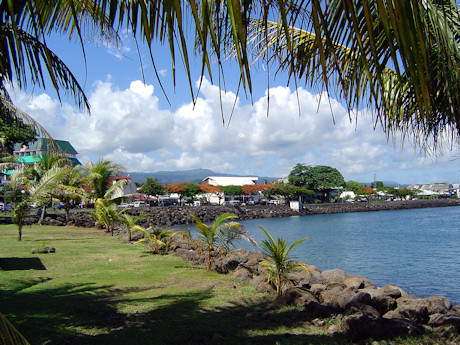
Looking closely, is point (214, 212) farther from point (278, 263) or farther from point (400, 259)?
point (278, 263)

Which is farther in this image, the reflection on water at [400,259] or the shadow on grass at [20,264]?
the reflection on water at [400,259]

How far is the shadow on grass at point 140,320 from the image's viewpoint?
4578mm

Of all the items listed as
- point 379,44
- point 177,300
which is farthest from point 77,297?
point 379,44

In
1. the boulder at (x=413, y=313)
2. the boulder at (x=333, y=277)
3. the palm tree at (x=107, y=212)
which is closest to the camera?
the boulder at (x=413, y=313)

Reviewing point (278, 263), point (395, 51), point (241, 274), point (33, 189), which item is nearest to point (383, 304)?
point (278, 263)

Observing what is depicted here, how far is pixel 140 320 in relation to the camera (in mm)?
5262

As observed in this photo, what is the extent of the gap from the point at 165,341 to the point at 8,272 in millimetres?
5439

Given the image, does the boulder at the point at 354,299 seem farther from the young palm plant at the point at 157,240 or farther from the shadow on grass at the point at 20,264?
the shadow on grass at the point at 20,264

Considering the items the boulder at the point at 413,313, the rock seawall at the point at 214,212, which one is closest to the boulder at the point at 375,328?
the boulder at the point at 413,313

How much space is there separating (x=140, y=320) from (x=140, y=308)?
65 cm

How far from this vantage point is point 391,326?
16.8 feet

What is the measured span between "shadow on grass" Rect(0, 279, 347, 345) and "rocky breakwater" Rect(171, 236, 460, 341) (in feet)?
1.09

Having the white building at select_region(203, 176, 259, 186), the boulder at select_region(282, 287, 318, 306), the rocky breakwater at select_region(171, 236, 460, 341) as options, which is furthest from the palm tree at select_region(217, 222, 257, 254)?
the white building at select_region(203, 176, 259, 186)

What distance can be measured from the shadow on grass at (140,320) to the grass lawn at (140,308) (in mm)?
12
